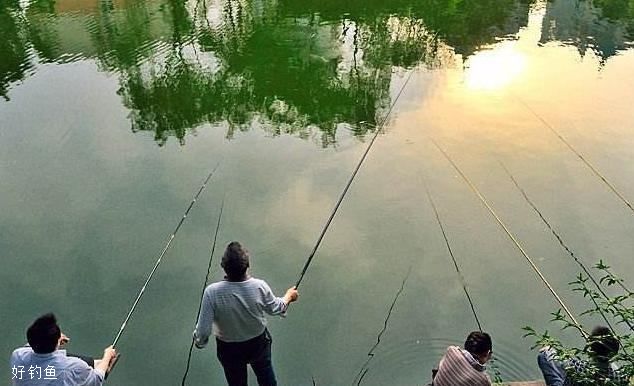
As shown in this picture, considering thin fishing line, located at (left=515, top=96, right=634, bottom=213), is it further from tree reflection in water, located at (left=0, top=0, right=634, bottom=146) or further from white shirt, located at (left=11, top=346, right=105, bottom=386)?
white shirt, located at (left=11, top=346, right=105, bottom=386)

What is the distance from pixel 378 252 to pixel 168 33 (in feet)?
23.8

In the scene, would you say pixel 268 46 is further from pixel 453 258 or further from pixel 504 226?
pixel 453 258

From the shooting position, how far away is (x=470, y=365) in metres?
2.84

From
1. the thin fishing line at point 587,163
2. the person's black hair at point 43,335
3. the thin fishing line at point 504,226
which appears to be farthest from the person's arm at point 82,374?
the thin fishing line at point 587,163

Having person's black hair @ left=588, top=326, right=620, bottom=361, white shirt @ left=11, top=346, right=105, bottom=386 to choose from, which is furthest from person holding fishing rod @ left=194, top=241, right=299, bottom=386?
person's black hair @ left=588, top=326, right=620, bottom=361

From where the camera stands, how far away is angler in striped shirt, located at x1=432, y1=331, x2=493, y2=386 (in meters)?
2.81

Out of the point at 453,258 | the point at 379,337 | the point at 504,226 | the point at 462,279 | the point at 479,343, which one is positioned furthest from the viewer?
the point at 504,226

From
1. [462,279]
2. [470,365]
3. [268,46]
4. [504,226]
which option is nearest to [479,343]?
[470,365]

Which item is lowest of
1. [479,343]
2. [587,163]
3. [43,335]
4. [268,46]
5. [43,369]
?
[587,163]

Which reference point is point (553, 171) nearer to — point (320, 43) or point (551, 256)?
point (551, 256)

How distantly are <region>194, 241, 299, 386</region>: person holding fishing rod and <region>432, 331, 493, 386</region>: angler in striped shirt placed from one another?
2.68ft

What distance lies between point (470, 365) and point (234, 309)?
1086mm

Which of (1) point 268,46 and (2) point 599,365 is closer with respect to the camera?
(2) point 599,365

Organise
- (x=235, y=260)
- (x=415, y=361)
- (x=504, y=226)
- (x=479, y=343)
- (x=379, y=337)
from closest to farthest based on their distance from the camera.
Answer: (x=235, y=260), (x=479, y=343), (x=415, y=361), (x=379, y=337), (x=504, y=226)
